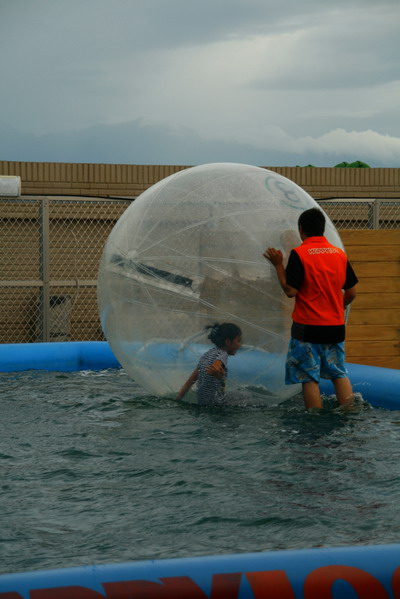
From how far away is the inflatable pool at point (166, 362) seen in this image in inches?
236

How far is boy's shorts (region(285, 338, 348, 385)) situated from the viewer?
593cm

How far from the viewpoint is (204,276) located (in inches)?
232

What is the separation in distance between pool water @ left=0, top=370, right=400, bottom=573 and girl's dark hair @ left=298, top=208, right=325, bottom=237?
1290 mm

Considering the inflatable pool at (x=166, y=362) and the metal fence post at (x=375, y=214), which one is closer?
the inflatable pool at (x=166, y=362)

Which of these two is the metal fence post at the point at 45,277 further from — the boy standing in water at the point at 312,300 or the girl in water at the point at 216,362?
the boy standing in water at the point at 312,300

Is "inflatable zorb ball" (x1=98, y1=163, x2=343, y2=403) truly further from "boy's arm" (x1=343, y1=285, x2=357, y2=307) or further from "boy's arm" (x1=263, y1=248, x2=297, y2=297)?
"boy's arm" (x1=343, y1=285, x2=357, y2=307)

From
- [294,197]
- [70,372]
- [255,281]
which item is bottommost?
[70,372]

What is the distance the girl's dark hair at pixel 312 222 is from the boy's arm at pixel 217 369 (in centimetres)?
109

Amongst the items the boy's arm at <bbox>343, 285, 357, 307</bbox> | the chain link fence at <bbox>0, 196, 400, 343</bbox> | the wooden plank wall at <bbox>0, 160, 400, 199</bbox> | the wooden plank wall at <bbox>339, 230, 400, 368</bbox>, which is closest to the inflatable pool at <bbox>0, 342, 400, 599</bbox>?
the boy's arm at <bbox>343, 285, 357, 307</bbox>

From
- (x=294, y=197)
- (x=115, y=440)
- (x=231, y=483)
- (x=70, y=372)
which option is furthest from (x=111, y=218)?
(x=231, y=483)

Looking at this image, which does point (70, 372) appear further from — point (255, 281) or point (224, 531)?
point (224, 531)

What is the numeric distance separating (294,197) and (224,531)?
129 inches

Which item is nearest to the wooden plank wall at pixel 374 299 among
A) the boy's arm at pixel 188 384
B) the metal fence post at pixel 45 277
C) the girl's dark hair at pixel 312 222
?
the girl's dark hair at pixel 312 222

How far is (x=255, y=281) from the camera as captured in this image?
19.4 ft
